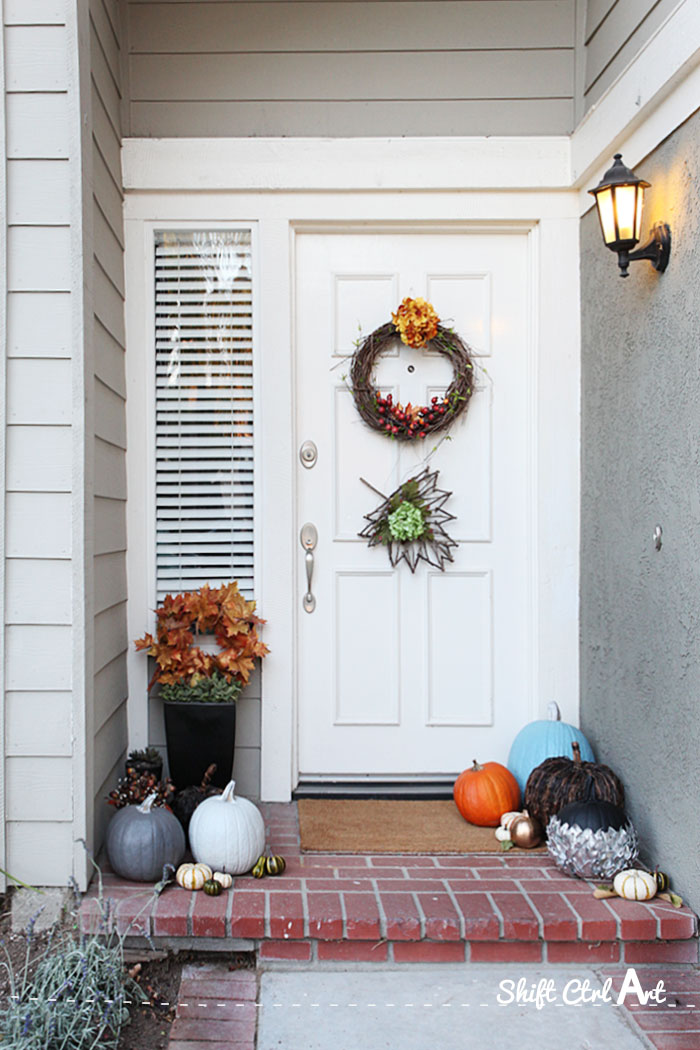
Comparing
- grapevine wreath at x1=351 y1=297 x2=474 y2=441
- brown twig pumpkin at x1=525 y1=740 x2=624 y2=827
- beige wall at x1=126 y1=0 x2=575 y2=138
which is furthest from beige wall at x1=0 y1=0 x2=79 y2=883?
brown twig pumpkin at x1=525 y1=740 x2=624 y2=827

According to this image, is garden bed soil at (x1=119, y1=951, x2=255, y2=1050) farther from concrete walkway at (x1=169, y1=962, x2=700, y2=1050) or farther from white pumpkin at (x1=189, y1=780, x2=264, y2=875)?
white pumpkin at (x1=189, y1=780, x2=264, y2=875)

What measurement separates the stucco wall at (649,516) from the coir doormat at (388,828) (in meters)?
0.50

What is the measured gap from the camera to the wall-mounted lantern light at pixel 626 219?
235 cm

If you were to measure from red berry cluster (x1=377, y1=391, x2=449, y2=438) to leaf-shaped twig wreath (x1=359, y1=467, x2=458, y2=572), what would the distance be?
16 centimetres

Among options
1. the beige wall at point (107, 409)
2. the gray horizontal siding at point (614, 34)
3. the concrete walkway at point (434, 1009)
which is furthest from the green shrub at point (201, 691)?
the gray horizontal siding at point (614, 34)

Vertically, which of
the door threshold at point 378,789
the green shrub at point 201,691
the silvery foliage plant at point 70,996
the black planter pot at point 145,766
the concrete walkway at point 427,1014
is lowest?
the concrete walkway at point 427,1014

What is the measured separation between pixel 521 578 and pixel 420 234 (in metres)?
1.25

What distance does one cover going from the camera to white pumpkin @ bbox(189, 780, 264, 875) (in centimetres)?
243

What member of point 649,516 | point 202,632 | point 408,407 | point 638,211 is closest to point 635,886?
point 649,516

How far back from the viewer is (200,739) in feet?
9.34

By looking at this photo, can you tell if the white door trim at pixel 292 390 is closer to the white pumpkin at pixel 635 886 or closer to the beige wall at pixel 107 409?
the beige wall at pixel 107 409

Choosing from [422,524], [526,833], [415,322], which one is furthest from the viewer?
[422,524]

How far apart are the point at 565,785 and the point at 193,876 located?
108cm

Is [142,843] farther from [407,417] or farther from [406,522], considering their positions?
[407,417]
